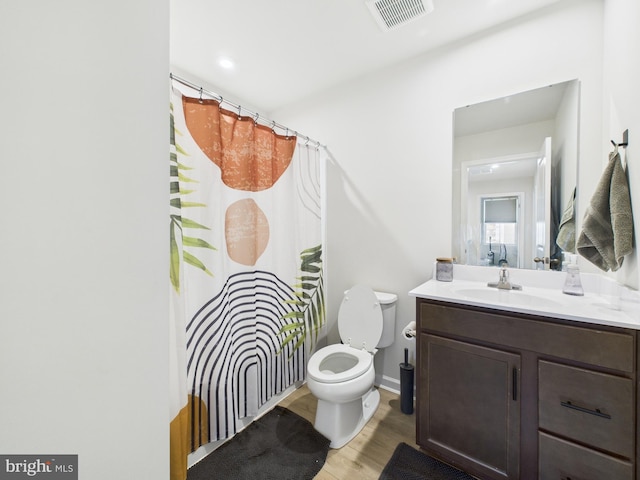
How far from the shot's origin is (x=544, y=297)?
1.39 metres

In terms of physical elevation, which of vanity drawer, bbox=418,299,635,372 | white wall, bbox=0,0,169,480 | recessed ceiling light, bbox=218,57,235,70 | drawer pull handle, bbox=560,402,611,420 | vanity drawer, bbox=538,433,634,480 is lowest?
vanity drawer, bbox=538,433,634,480

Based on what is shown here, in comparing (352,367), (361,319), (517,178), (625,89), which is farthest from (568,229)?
(352,367)

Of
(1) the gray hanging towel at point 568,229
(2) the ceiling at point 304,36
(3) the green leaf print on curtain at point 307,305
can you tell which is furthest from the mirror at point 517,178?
(3) the green leaf print on curtain at point 307,305

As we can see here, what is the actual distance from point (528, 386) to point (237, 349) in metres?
1.49

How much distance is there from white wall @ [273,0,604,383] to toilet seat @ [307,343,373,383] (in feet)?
1.25

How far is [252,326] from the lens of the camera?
1711mm

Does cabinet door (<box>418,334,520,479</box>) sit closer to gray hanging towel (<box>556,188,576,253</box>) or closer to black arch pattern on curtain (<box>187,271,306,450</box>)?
gray hanging towel (<box>556,188,576,253</box>)

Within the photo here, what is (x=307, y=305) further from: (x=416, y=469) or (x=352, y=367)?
(x=416, y=469)

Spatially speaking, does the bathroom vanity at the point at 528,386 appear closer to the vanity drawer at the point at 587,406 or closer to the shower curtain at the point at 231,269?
the vanity drawer at the point at 587,406

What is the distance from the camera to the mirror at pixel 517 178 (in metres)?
1.52

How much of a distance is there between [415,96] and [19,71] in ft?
6.83

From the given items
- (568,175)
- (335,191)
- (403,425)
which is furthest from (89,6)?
(403,425)

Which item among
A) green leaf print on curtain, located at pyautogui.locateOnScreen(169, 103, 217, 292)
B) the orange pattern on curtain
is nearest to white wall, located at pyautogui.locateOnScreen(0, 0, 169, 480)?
green leaf print on curtain, located at pyautogui.locateOnScreen(169, 103, 217, 292)

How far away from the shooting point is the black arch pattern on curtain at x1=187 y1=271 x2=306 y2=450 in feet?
4.77
